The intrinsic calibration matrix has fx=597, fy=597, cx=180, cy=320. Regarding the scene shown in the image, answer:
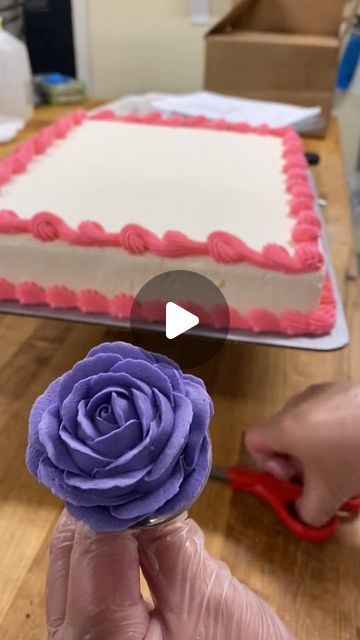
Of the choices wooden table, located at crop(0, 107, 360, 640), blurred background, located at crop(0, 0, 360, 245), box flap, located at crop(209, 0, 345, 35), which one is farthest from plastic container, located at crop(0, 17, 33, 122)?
wooden table, located at crop(0, 107, 360, 640)

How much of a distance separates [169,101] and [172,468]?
1340 millimetres

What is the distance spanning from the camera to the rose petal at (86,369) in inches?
13.3

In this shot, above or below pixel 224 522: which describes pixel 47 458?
above

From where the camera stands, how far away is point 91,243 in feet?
2.13

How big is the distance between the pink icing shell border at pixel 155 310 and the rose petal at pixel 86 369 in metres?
0.29

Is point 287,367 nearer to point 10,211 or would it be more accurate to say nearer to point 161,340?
point 161,340

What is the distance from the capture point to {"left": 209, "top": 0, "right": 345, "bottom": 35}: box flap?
1.46 m

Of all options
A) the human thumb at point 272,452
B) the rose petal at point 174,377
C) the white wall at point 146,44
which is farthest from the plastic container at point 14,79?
the rose petal at point 174,377

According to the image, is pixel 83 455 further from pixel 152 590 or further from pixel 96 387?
pixel 152 590

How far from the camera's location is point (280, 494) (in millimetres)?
590

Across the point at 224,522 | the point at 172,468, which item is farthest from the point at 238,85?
the point at 172,468

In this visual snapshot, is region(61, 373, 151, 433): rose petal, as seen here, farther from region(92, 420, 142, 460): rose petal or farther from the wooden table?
the wooden table

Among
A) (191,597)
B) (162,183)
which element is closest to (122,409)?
(191,597)

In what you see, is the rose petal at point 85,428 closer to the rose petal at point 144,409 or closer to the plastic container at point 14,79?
the rose petal at point 144,409
